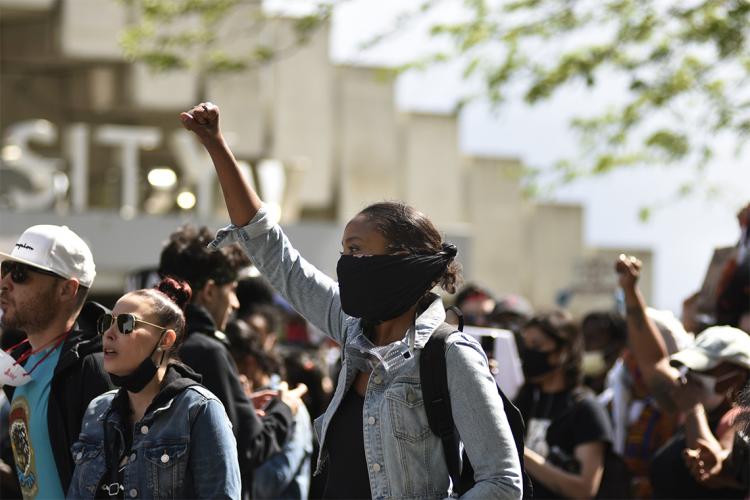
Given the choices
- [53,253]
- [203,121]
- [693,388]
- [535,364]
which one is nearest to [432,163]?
[535,364]

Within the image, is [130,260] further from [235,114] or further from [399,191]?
[399,191]

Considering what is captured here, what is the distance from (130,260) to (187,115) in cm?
2123

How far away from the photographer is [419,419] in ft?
13.2

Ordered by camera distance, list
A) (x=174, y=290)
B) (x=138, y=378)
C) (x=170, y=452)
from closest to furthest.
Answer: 1. (x=170, y=452)
2. (x=138, y=378)
3. (x=174, y=290)

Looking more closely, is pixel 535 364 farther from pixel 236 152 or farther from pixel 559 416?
→ pixel 236 152

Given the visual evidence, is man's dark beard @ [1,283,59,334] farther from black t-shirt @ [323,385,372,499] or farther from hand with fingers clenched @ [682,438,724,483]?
hand with fingers clenched @ [682,438,724,483]

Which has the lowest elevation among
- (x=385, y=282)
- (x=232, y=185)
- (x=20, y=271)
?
(x=20, y=271)

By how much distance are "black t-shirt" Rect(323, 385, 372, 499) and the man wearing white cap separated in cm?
112

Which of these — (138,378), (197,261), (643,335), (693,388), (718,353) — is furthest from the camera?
(643,335)

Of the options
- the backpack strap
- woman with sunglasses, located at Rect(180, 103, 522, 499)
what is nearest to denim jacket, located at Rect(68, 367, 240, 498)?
woman with sunglasses, located at Rect(180, 103, 522, 499)

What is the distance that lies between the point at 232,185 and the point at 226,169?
6 centimetres

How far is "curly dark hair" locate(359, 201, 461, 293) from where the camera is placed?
4.18m

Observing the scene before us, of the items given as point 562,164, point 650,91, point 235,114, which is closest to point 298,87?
point 235,114

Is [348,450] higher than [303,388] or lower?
higher
